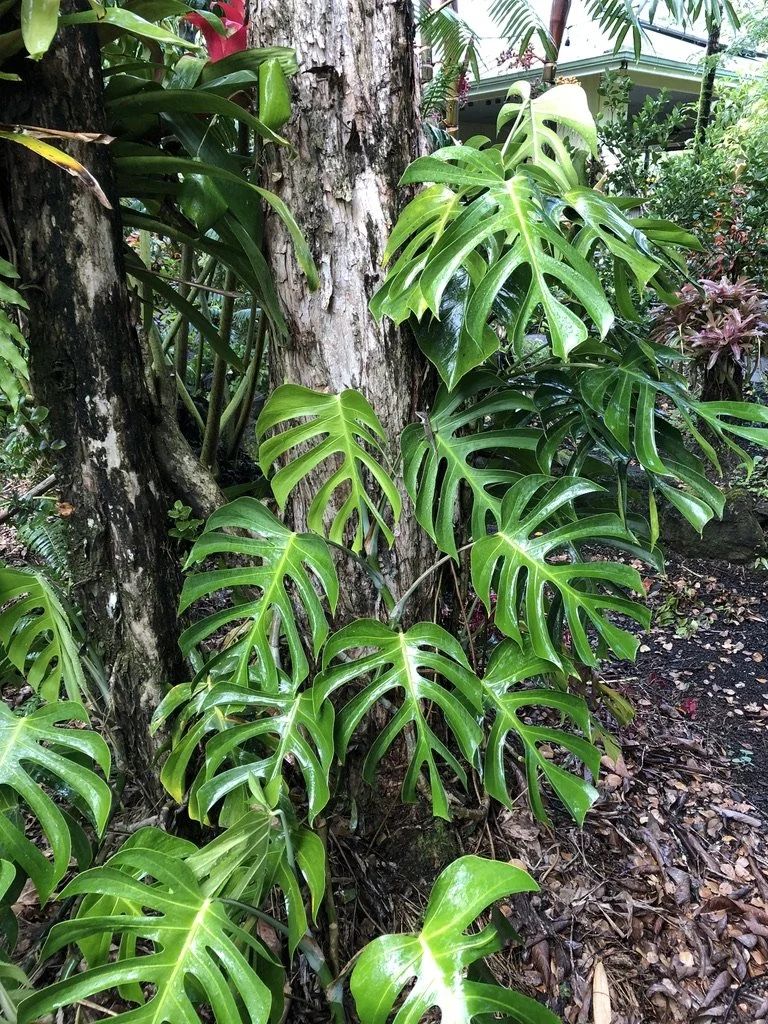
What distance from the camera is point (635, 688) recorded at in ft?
7.24

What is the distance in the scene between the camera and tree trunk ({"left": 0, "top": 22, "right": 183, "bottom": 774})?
95 centimetres

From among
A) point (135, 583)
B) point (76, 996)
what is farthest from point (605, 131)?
point (76, 996)

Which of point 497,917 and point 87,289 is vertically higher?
point 87,289

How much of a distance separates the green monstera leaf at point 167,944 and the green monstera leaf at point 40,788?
0.21ft

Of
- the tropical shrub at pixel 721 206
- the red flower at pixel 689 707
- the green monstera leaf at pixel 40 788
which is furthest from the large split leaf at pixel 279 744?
the tropical shrub at pixel 721 206

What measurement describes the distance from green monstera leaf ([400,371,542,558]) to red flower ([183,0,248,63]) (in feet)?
2.31

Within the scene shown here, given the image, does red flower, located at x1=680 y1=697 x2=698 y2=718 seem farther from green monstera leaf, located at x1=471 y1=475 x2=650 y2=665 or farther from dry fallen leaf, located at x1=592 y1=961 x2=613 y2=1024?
green monstera leaf, located at x1=471 y1=475 x2=650 y2=665

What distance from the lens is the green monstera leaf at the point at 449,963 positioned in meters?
0.66

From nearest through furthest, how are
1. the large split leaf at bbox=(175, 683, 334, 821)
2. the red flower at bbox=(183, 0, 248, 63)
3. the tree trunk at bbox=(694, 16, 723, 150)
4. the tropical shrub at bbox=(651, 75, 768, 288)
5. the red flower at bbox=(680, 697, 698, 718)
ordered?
the large split leaf at bbox=(175, 683, 334, 821) < the red flower at bbox=(183, 0, 248, 63) < the red flower at bbox=(680, 697, 698, 718) < the tropical shrub at bbox=(651, 75, 768, 288) < the tree trunk at bbox=(694, 16, 723, 150)

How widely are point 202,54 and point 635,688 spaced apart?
83.2 inches

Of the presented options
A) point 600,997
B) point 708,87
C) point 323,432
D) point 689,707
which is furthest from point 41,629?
point 708,87

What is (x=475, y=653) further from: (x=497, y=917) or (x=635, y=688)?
(x=635, y=688)

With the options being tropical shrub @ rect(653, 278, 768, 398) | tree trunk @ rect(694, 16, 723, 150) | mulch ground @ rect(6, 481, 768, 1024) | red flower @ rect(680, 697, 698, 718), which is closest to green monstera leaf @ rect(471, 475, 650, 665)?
mulch ground @ rect(6, 481, 768, 1024)

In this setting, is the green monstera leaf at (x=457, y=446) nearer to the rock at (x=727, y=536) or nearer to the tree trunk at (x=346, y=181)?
the tree trunk at (x=346, y=181)
